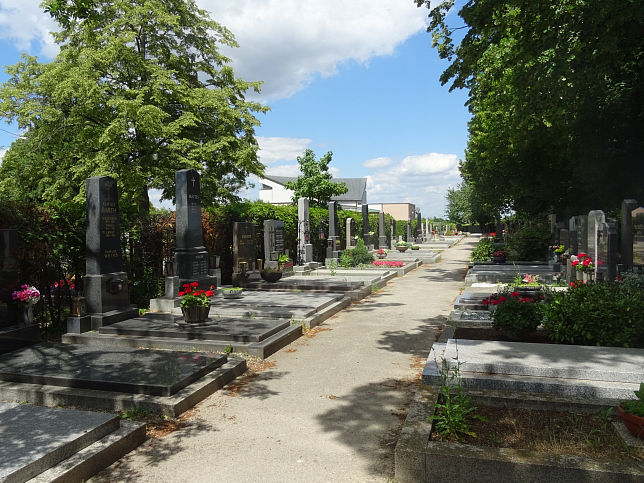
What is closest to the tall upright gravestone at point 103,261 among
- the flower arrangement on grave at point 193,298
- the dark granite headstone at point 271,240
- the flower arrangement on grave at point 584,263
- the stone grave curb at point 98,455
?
the flower arrangement on grave at point 193,298

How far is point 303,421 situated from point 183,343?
338 cm

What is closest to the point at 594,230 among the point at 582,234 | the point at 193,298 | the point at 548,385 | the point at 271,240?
the point at 582,234

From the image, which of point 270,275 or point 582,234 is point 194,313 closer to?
point 270,275

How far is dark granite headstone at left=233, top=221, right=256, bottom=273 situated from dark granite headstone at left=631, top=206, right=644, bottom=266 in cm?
1029

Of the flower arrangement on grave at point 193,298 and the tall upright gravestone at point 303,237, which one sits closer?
the flower arrangement on grave at point 193,298

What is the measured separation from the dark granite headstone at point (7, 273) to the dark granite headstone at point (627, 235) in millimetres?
12443

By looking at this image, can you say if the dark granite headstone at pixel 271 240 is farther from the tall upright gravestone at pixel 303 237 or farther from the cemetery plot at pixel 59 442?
the cemetery plot at pixel 59 442

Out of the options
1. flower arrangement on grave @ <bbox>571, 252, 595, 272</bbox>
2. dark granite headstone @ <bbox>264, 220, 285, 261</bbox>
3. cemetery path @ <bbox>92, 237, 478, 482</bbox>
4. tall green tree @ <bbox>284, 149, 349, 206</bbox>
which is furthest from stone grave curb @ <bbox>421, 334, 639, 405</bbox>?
tall green tree @ <bbox>284, 149, 349, 206</bbox>

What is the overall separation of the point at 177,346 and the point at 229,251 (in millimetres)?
8530

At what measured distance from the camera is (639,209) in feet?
35.4

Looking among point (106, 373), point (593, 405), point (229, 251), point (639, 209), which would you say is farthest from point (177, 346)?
point (639, 209)

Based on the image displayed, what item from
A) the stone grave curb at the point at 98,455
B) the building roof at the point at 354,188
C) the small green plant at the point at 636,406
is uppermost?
the building roof at the point at 354,188

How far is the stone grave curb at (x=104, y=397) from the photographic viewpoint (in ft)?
16.6

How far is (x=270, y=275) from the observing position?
14.8m
